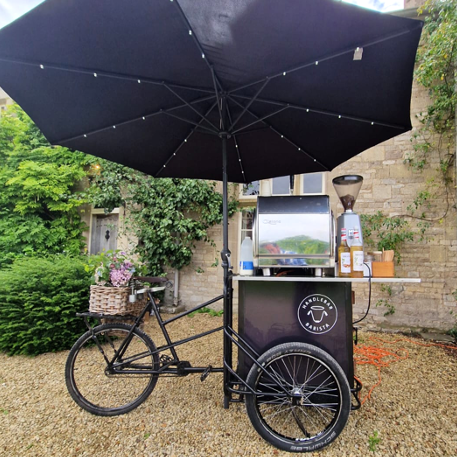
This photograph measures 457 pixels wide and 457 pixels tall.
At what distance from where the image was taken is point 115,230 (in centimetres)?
684

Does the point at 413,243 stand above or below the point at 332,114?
below

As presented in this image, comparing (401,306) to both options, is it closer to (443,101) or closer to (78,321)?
(443,101)

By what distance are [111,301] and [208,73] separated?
78.3 inches

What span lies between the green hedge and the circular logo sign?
3024 millimetres

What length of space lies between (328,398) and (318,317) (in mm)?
574

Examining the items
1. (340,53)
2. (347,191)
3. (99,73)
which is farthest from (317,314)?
(99,73)

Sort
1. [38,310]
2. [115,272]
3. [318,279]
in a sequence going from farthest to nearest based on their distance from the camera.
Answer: [38,310] → [115,272] → [318,279]

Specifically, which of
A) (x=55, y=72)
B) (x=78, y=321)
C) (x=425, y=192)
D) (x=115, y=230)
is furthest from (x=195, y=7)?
(x=115, y=230)

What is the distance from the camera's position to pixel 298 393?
1.91 metres

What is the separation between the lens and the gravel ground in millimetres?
1908

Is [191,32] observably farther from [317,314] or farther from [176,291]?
[176,291]

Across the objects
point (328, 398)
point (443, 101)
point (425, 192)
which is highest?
point (443, 101)

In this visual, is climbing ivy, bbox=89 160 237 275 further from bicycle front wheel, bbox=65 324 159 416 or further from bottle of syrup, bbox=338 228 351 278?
bottle of syrup, bbox=338 228 351 278

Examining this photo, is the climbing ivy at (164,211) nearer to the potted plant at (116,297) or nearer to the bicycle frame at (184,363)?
Result: the potted plant at (116,297)
